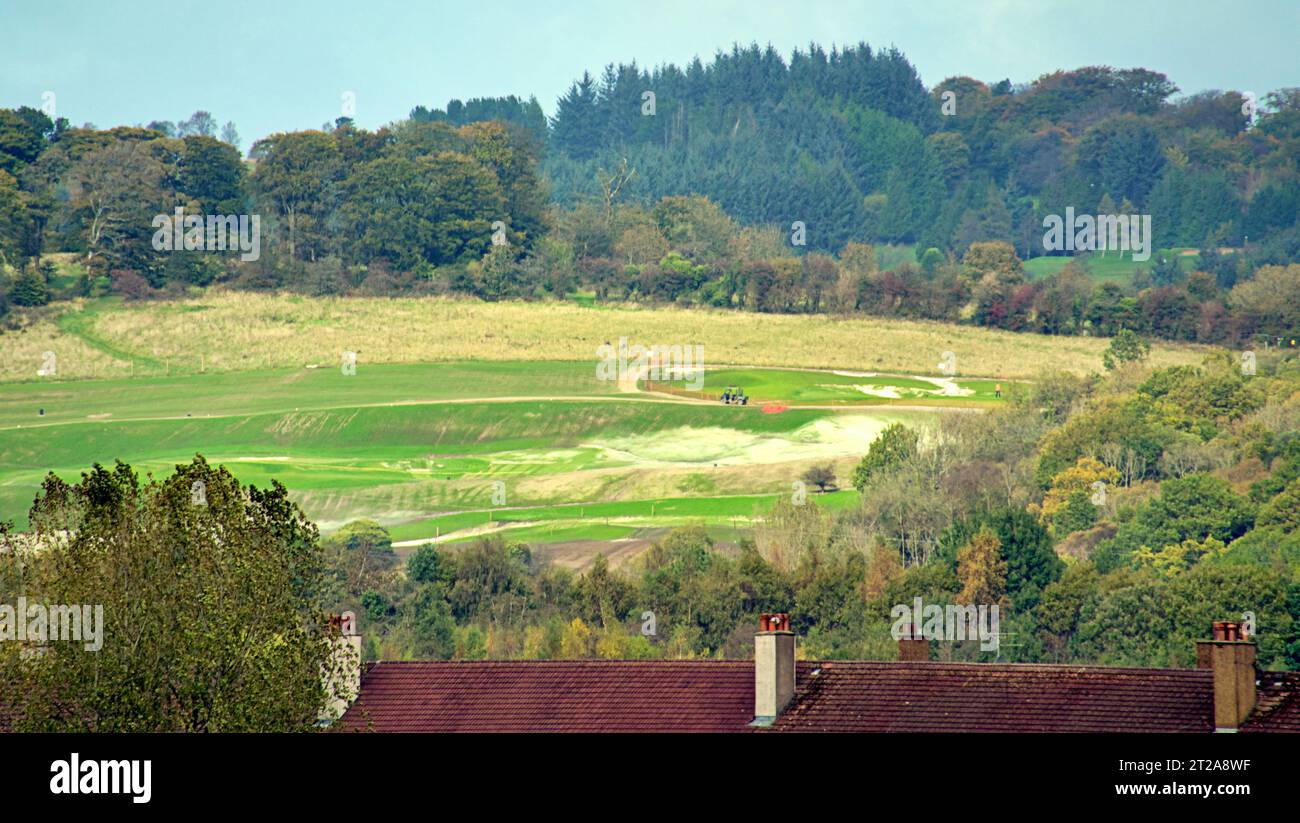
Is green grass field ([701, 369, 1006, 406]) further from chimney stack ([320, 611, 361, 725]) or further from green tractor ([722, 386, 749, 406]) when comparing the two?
chimney stack ([320, 611, 361, 725])

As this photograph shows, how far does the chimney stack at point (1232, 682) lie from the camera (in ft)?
101

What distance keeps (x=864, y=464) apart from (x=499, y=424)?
24157 millimetres

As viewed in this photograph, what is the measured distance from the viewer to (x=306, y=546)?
95.8 ft

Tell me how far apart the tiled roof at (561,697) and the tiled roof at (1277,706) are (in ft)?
25.6

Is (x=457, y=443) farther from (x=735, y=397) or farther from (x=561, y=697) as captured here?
(x=561, y=697)

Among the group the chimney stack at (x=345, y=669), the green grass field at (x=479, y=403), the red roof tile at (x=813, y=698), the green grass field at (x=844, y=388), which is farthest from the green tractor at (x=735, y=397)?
the chimney stack at (x=345, y=669)

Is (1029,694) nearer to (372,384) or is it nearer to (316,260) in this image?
(372,384)

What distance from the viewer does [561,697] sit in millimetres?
34562

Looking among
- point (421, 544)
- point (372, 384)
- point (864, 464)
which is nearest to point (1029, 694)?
point (421, 544)

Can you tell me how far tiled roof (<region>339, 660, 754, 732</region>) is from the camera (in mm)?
33812

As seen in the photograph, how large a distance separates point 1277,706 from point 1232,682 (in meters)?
0.77

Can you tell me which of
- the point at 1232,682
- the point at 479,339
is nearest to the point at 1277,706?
the point at 1232,682

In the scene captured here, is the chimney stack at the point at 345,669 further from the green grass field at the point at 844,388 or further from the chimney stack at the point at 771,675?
the green grass field at the point at 844,388
